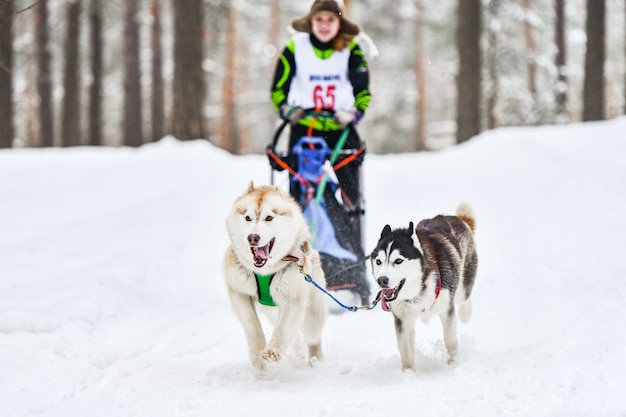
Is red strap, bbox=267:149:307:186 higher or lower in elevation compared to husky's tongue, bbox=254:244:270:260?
higher

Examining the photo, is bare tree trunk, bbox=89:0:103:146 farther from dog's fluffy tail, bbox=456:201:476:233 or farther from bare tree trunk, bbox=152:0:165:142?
dog's fluffy tail, bbox=456:201:476:233

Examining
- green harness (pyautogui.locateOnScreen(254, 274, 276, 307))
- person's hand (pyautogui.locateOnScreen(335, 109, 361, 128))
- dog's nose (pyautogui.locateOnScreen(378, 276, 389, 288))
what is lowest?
green harness (pyautogui.locateOnScreen(254, 274, 276, 307))

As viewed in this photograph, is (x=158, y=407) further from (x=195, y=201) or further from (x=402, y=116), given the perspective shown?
(x=402, y=116)

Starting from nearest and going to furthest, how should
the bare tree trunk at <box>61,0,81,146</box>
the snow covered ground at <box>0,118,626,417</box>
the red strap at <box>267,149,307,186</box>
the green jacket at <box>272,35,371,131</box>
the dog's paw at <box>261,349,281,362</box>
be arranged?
the snow covered ground at <box>0,118,626,417</box>, the dog's paw at <box>261,349,281,362</box>, the red strap at <box>267,149,307,186</box>, the green jacket at <box>272,35,371,131</box>, the bare tree trunk at <box>61,0,81,146</box>

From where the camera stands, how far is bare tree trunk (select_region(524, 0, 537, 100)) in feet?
68.1

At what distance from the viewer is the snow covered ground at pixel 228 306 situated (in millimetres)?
3318

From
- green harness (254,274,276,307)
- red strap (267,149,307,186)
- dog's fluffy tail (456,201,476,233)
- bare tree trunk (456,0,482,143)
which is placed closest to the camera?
green harness (254,274,276,307)

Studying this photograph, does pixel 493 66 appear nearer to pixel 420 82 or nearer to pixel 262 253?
pixel 420 82

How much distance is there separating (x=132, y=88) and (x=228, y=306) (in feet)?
54.9

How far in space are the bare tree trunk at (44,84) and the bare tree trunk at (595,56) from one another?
15.1 m

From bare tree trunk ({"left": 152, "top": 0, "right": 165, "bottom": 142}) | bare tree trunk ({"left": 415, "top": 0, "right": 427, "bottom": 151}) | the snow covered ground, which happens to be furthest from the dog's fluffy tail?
bare tree trunk ({"left": 415, "top": 0, "right": 427, "bottom": 151})

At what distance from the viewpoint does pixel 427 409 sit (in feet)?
10.1

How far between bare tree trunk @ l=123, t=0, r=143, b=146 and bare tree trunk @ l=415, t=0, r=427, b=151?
10890mm

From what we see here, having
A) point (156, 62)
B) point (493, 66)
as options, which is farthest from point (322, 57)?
point (156, 62)
